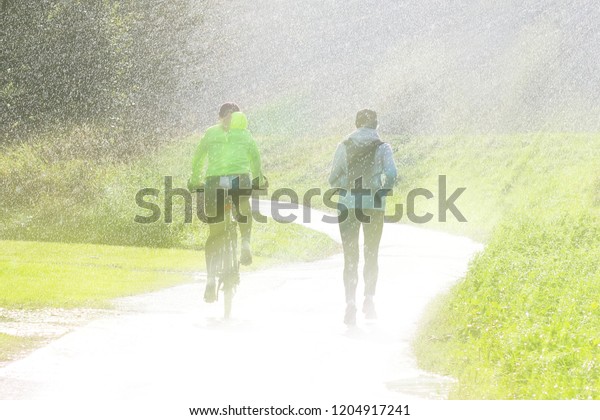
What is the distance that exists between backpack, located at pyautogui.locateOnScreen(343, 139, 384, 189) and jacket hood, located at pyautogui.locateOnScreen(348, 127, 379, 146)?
39 mm

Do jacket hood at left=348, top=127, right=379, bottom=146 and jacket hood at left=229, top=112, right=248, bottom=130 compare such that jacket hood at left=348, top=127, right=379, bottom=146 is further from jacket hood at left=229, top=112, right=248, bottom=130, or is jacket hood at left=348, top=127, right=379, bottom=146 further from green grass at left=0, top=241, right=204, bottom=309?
green grass at left=0, top=241, right=204, bottom=309

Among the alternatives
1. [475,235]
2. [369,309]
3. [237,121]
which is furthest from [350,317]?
[475,235]

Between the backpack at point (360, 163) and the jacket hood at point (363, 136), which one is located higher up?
the jacket hood at point (363, 136)

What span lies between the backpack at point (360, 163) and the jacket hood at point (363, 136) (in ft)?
0.13

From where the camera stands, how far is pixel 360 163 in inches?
494

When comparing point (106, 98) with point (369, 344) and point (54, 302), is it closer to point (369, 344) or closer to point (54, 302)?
point (54, 302)

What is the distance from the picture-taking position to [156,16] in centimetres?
4962

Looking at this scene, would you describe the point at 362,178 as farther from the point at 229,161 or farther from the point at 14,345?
the point at 14,345

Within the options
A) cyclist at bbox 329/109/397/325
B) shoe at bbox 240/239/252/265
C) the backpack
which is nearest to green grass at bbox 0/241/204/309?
shoe at bbox 240/239/252/265

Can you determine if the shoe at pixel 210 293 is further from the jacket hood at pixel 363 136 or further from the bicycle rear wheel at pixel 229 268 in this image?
the jacket hood at pixel 363 136

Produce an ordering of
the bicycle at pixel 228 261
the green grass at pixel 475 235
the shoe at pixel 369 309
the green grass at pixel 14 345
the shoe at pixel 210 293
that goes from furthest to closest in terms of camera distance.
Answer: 1. the shoe at pixel 369 309
2. the bicycle at pixel 228 261
3. the shoe at pixel 210 293
4. the green grass at pixel 14 345
5. the green grass at pixel 475 235

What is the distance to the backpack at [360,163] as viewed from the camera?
12.5 meters

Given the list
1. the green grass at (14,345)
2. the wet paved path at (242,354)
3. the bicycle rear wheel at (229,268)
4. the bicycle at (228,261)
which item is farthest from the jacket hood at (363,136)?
the green grass at (14,345)

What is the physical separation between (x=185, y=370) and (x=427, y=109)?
6456cm
